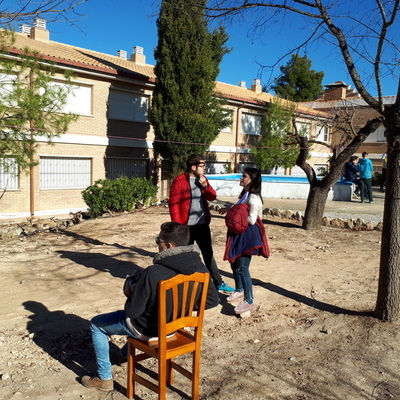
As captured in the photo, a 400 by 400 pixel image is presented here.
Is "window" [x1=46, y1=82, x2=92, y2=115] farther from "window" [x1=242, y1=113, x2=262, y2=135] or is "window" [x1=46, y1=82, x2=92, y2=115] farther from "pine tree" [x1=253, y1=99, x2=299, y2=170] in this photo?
"window" [x1=242, y1=113, x2=262, y2=135]

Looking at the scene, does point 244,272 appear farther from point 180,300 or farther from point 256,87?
point 256,87

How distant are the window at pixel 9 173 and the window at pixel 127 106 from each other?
490 centimetres

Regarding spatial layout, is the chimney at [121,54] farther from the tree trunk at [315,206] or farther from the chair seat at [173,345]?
the chair seat at [173,345]

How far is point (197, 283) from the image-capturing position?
9.89ft

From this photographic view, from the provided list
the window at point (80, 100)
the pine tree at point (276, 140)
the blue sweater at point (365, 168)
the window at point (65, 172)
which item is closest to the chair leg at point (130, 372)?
the blue sweater at point (365, 168)

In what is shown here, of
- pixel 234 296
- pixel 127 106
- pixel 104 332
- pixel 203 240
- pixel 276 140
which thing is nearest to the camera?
pixel 104 332

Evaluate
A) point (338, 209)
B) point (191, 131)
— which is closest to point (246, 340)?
point (338, 209)

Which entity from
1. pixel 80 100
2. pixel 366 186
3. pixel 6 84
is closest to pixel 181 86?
pixel 80 100

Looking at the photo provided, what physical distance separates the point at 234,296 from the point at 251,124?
70.1 feet

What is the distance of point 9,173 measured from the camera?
14.1 meters

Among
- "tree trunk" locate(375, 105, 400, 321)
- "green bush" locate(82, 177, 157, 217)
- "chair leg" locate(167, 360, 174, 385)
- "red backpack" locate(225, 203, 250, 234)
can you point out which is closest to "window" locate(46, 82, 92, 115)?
"green bush" locate(82, 177, 157, 217)

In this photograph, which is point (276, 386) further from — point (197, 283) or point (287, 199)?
point (287, 199)

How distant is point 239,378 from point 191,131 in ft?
50.3

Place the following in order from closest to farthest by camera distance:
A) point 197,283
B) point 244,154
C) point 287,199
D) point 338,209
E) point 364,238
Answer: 1. point 197,283
2. point 364,238
3. point 338,209
4. point 287,199
5. point 244,154
